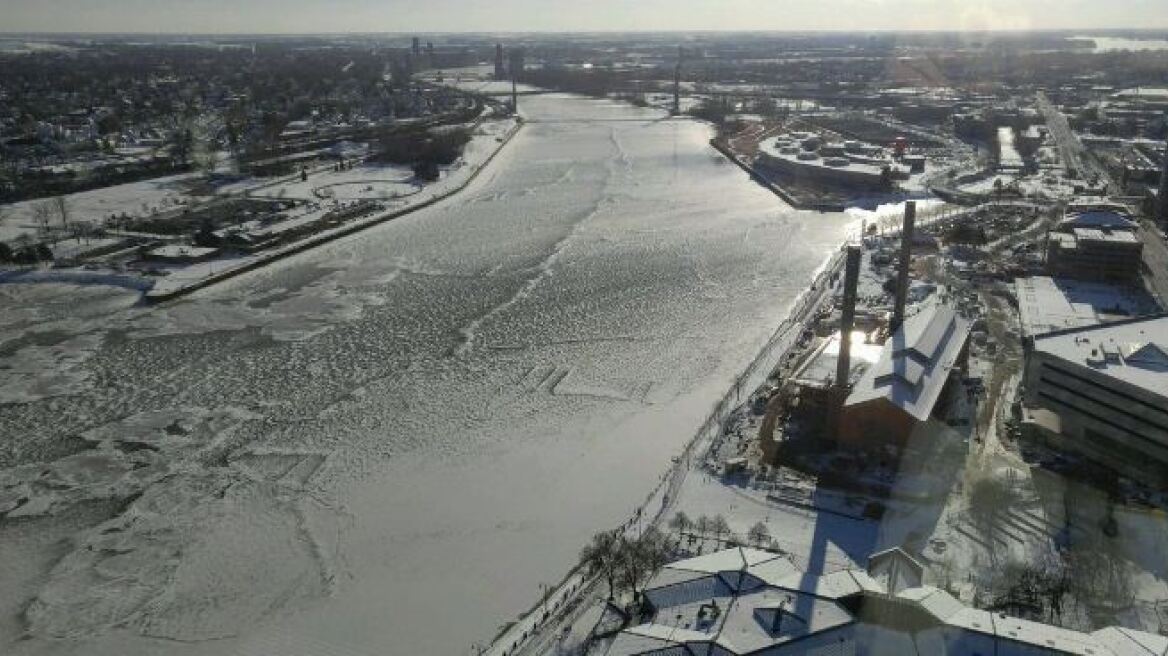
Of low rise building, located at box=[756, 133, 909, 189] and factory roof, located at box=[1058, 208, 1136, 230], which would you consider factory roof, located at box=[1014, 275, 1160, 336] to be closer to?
factory roof, located at box=[1058, 208, 1136, 230]

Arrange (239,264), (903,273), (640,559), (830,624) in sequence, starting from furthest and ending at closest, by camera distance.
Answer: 1. (239,264)
2. (903,273)
3. (640,559)
4. (830,624)

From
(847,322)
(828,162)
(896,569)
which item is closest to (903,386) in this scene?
(847,322)

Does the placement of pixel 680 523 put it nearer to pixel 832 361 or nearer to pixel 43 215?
pixel 832 361

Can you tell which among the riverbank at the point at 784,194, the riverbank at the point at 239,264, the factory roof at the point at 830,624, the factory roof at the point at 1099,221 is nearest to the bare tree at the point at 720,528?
the factory roof at the point at 830,624

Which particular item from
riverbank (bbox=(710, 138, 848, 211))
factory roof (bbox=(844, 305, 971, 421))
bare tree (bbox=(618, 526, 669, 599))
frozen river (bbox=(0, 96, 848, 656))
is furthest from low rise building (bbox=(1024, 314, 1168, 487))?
riverbank (bbox=(710, 138, 848, 211))

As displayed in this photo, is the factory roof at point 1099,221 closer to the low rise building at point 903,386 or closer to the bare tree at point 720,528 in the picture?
the low rise building at point 903,386

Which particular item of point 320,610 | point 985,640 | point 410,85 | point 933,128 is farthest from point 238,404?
point 410,85
